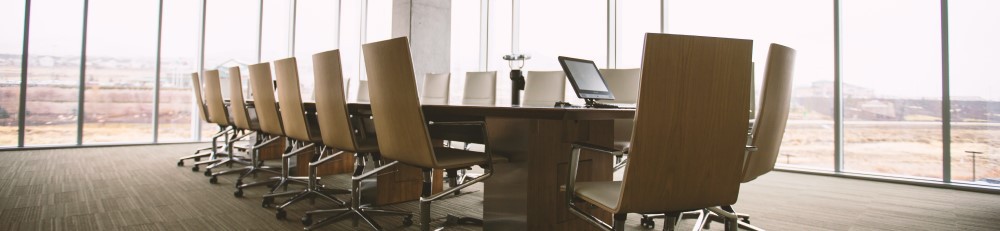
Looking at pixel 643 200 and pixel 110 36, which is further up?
pixel 110 36

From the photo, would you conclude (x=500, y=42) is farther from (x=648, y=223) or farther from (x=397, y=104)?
(x=397, y=104)

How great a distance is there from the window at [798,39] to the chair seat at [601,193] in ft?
11.5

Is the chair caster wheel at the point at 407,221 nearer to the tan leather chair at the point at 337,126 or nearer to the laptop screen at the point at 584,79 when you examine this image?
the tan leather chair at the point at 337,126

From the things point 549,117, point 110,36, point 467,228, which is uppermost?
point 110,36

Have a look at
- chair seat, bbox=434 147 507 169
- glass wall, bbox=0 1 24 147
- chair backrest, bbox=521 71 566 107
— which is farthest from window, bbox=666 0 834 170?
glass wall, bbox=0 1 24 147

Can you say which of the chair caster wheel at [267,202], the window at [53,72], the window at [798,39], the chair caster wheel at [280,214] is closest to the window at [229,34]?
the window at [53,72]

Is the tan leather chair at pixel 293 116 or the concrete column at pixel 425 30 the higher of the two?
the concrete column at pixel 425 30

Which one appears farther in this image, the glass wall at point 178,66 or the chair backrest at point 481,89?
the glass wall at point 178,66

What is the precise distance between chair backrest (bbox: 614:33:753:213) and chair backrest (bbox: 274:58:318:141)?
2.12m

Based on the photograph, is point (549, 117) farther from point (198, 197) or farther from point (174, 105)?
point (174, 105)

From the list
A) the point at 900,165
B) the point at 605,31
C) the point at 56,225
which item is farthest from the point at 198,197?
the point at 900,165

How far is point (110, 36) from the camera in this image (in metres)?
6.95

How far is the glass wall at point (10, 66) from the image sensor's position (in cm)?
618

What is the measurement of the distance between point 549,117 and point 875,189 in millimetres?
3840
